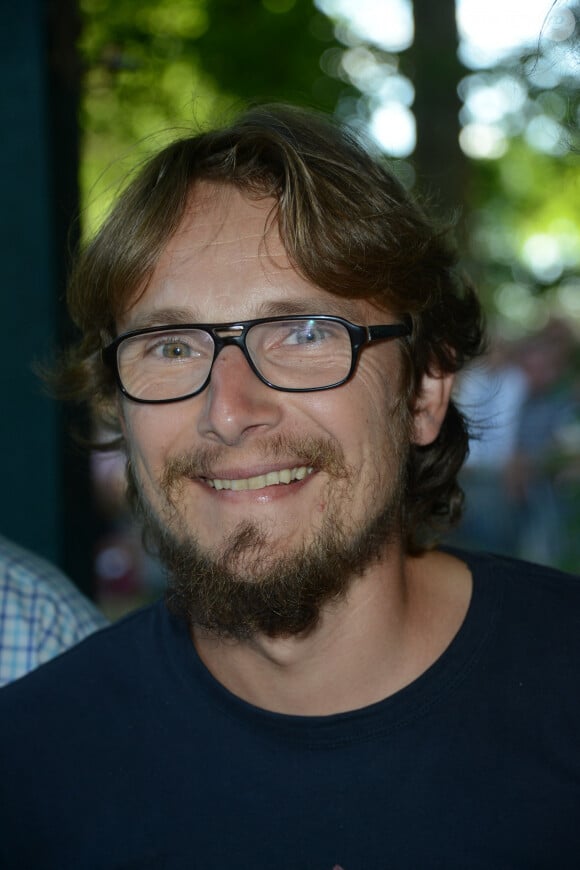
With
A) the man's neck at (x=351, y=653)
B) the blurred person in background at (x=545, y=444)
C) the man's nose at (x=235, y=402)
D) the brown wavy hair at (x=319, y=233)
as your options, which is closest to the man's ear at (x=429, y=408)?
the brown wavy hair at (x=319, y=233)

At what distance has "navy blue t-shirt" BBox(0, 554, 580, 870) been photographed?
6.38 feet

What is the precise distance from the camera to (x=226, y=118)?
262 cm

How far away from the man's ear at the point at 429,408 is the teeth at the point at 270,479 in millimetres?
466

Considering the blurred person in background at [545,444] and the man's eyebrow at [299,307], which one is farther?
the blurred person in background at [545,444]

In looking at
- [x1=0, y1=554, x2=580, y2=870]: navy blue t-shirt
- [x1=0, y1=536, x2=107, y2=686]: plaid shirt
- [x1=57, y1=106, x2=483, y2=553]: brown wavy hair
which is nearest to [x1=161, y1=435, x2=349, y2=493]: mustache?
[x1=57, y1=106, x2=483, y2=553]: brown wavy hair

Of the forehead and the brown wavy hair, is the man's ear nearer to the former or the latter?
the brown wavy hair

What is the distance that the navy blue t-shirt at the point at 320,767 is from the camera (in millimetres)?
1945

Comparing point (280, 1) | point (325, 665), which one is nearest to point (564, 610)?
point (325, 665)

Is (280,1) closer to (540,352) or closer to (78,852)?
(540,352)

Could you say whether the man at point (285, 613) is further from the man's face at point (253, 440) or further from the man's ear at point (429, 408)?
the man's ear at point (429, 408)

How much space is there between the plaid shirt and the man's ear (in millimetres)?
1115

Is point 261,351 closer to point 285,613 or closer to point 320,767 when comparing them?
point 285,613

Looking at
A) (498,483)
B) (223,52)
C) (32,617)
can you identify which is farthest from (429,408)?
(498,483)

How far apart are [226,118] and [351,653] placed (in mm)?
1459
